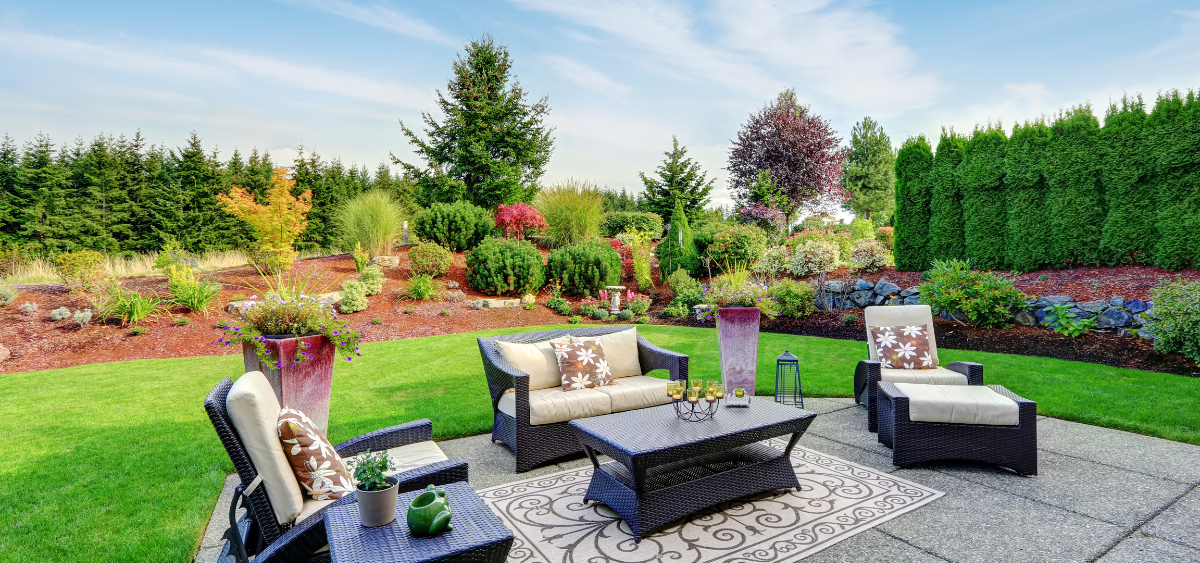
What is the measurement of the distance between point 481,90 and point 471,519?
57.9ft

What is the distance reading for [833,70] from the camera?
8039 millimetres

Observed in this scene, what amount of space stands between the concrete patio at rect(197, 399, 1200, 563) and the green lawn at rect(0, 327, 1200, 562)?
325 mm

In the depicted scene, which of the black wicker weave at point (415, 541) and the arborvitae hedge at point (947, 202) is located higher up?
the arborvitae hedge at point (947, 202)

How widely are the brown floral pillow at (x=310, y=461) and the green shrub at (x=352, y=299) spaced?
794 centimetres

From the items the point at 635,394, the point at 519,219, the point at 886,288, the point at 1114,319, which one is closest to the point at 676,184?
the point at 519,219

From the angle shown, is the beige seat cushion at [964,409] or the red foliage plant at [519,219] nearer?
the beige seat cushion at [964,409]

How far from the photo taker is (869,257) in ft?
32.7

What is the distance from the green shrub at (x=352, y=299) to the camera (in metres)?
9.58

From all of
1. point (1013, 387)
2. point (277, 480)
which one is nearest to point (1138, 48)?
point (1013, 387)

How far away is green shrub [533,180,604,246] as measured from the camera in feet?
45.3

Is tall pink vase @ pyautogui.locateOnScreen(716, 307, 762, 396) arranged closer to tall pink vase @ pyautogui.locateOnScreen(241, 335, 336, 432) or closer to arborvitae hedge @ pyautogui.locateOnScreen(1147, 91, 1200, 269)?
tall pink vase @ pyautogui.locateOnScreen(241, 335, 336, 432)

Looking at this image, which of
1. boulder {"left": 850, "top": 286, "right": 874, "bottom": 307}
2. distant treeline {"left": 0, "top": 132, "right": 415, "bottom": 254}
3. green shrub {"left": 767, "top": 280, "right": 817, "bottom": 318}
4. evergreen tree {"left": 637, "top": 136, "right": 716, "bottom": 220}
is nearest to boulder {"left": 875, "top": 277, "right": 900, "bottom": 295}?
boulder {"left": 850, "top": 286, "right": 874, "bottom": 307}

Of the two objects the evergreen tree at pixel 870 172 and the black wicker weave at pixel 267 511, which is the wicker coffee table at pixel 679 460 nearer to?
the black wicker weave at pixel 267 511

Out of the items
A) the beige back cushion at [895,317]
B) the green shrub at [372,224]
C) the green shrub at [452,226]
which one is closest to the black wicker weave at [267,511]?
the beige back cushion at [895,317]
